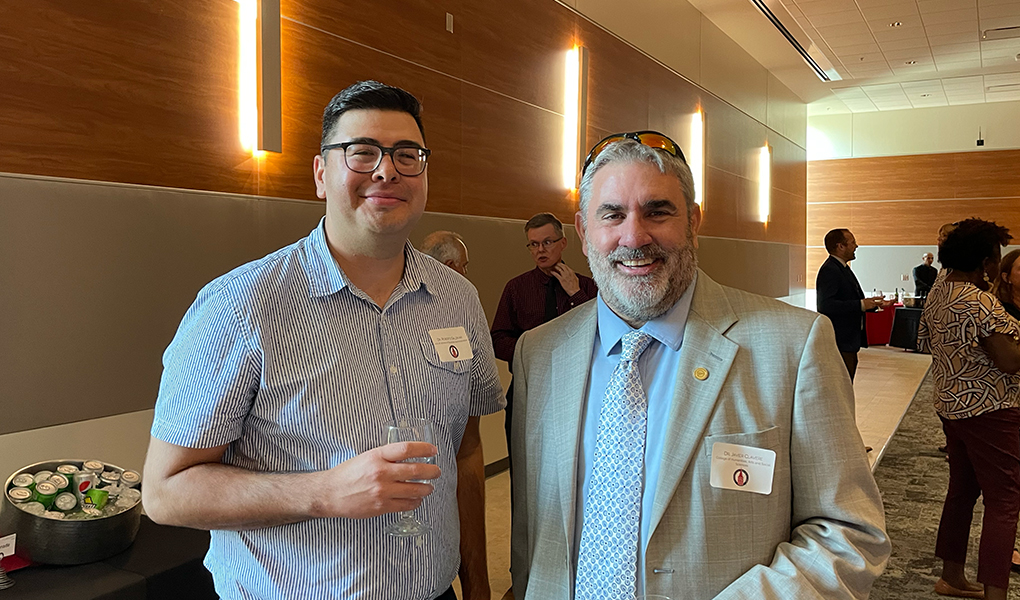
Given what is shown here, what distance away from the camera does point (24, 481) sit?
2.52 m

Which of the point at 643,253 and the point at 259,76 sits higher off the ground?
the point at 259,76

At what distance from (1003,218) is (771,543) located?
16.0 metres

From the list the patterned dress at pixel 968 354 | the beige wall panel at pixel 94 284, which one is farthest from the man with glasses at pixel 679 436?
the patterned dress at pixel 968 354

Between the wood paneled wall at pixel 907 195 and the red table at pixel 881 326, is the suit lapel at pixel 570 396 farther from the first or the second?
the wood paneled wall at pixel 907 195

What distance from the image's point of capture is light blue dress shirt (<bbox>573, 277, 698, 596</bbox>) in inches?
56.3

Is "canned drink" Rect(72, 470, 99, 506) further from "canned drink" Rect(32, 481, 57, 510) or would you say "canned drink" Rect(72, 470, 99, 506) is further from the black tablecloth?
the black tablecloth

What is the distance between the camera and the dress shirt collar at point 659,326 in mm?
1530

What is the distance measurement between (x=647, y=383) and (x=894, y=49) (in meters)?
11.3

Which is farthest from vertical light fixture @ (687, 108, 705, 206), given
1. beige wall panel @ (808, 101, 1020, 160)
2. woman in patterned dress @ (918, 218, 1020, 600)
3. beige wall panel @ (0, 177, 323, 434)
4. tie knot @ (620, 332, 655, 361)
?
beige wall panel @ (808, 101, 1020, 160)

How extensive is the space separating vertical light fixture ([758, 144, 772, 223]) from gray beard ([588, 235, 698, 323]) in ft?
35.4

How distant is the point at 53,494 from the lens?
250cm

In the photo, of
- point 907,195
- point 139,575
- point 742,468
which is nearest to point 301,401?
point 742,468

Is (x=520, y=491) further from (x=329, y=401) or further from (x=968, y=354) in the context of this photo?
(x=968, y=354)

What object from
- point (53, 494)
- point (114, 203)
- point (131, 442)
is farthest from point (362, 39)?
point (53, 494)
